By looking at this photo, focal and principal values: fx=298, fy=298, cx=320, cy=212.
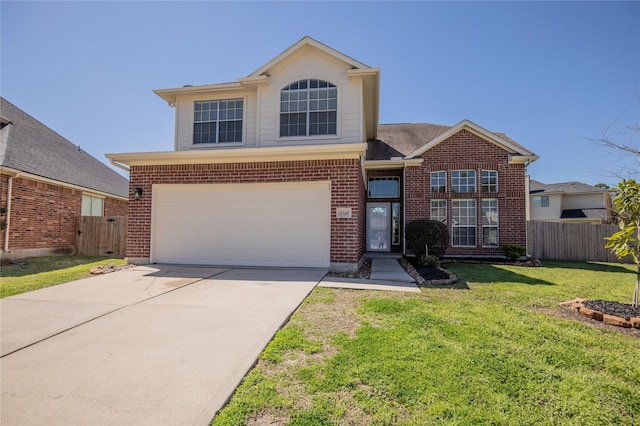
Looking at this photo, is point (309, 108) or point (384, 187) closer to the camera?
point (309, 108)

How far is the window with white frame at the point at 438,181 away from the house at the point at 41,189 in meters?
15.8

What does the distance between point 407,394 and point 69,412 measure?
2.49 metres

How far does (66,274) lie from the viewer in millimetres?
7656

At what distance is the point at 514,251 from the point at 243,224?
981 centimetres

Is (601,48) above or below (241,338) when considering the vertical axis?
above

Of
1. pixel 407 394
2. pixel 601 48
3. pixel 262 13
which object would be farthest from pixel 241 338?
pixel 601 48

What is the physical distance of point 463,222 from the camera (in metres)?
12.1

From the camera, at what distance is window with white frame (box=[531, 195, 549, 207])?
26312 millimetres

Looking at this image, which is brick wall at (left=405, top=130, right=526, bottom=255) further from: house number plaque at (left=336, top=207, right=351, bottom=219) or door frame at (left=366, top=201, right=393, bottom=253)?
house number plaque at (left=336, top=207, right=351, bottom=219)

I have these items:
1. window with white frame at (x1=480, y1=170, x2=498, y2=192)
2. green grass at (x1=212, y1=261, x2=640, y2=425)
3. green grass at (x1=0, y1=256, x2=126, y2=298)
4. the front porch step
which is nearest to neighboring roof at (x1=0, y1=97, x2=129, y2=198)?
green grass at (x1=0, y1=256, x2=126, y2=298)

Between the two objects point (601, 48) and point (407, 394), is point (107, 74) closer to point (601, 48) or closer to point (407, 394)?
point (407, 394)

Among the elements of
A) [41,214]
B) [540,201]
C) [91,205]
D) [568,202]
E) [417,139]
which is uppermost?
[417,139]

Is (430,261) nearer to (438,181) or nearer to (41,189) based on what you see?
(438,181)

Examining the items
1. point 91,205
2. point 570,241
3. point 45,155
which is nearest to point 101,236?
point 91,205
